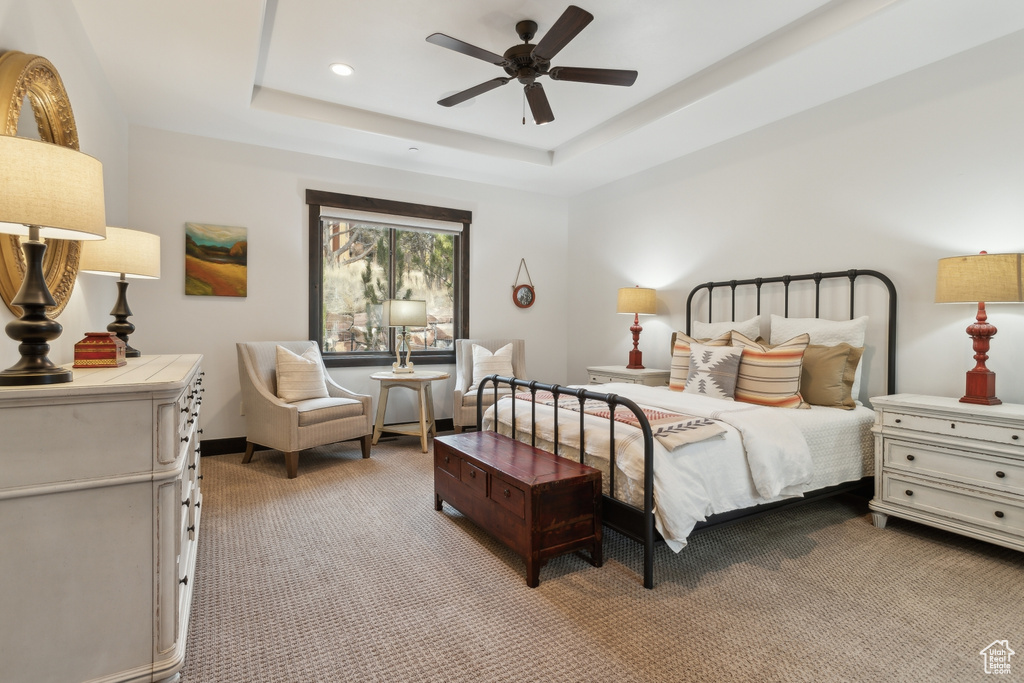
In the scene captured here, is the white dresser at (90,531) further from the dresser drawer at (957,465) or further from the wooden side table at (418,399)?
the dresser drawer at (957,465)

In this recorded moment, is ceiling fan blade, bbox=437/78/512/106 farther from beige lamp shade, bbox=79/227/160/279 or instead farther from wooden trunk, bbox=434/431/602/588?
wooden trunk, bbox=434/431/602/588

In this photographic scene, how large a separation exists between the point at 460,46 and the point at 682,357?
263 centimetres

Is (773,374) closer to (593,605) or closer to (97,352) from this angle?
(593,605)

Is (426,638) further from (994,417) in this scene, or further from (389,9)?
(389,9)

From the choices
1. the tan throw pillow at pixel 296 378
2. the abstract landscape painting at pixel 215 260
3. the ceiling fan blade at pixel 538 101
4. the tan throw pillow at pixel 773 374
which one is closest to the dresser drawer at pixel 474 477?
the tan throw pillow at pixel 773 374

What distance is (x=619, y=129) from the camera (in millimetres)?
4262

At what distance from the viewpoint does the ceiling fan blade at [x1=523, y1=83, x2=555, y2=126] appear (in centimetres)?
296

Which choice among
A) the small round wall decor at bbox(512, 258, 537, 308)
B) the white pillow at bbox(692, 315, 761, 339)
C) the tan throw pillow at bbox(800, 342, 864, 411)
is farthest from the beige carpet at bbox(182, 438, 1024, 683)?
the small round wall decor at bbox(512, 258, 537, 308)


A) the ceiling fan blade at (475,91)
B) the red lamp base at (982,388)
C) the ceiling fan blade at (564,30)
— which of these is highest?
the ceiling fan blade at (564,30)

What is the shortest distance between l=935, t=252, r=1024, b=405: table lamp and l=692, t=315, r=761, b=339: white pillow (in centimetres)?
122

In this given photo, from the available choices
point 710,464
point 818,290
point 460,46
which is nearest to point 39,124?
point 460,46

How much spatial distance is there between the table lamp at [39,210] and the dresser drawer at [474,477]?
1667 millimetres

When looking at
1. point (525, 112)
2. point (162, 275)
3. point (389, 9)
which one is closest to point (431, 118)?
point (525, 112)

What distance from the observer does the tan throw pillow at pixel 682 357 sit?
3.85 metres
